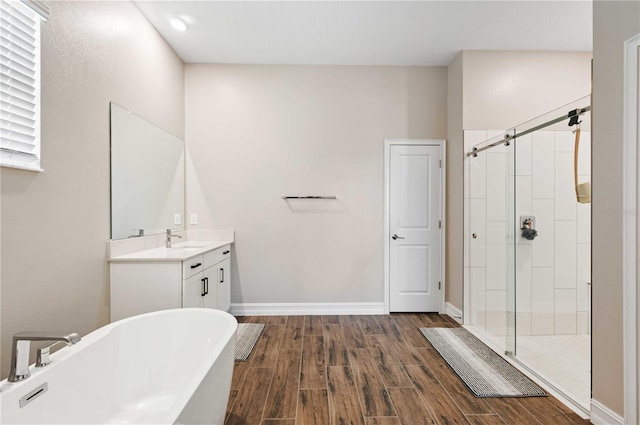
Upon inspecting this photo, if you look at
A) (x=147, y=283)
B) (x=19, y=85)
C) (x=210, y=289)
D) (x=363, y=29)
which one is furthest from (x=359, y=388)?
(x=363, y=29)

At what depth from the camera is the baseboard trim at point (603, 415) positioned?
1.67m

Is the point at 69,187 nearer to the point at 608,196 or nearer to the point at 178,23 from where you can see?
the point at 178,23

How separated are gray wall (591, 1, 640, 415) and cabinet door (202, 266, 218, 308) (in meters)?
2.76

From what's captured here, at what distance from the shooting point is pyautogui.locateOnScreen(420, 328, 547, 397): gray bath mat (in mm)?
2117

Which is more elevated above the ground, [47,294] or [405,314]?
[47,294]

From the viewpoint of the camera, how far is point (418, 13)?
274 centimetres

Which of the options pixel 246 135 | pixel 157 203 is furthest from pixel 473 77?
pixel 157 203

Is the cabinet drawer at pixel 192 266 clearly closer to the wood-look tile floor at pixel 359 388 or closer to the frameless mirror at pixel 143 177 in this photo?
the frameless mirror at pixel 143 177

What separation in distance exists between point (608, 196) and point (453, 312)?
7.21 feet

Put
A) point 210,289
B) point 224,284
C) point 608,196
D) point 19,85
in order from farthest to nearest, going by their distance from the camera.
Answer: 1. point 224,284
2. point 210,289
3. point 608,196
4. point 19,85

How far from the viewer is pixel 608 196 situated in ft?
5.69

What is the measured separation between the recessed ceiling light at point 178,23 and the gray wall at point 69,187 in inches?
14.0

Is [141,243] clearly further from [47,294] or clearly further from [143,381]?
[143,381]

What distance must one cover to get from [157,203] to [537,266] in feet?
11.0
